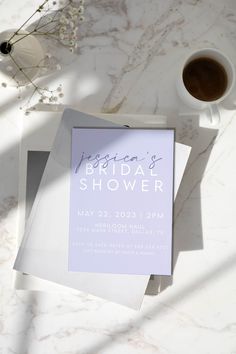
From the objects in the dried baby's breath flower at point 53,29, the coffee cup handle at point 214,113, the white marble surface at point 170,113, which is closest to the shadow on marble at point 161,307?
the white marble surface at point 170,113

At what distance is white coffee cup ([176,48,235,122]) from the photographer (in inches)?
29.3

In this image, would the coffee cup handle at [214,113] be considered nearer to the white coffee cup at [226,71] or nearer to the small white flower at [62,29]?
the white coffee cup at [226,71]

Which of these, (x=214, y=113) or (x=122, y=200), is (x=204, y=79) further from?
(x=122, y=200)

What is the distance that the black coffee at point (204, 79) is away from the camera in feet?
2.53

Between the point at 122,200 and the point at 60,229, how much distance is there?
0.37 ft

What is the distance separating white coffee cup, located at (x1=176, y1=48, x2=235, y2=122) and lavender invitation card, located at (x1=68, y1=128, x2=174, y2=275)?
8 centimetres

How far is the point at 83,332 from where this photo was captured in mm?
812

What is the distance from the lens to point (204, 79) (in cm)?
78

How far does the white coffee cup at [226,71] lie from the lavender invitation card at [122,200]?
0.28 feet

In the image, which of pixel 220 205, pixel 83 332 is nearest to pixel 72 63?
pixel 220 205

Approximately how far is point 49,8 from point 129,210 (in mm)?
366

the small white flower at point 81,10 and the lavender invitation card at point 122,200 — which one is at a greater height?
the small white flower at point 81,10

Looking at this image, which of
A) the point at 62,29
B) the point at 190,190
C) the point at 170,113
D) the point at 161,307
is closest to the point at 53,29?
the point at 62,29

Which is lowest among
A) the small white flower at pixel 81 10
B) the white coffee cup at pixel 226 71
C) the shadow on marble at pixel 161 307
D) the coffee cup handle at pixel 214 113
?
the shadow on marble at pixel 161 307
